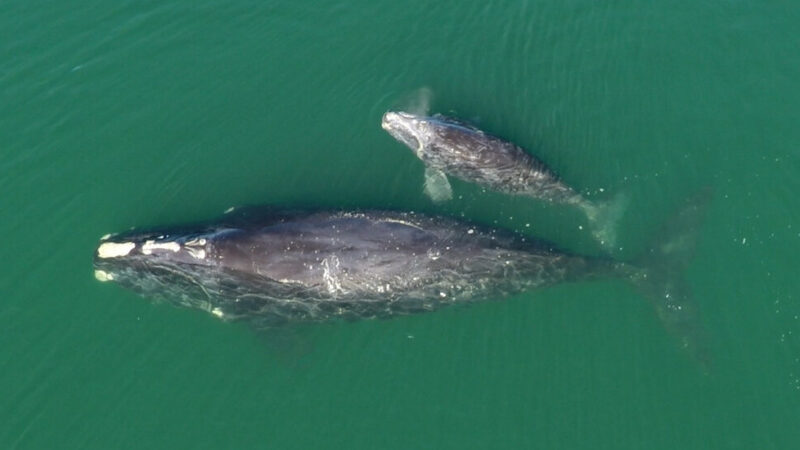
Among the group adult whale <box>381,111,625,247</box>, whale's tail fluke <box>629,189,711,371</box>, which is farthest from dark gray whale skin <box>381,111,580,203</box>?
whale's tail fluke <box>629,189,711,371</box>

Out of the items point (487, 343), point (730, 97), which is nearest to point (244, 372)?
point (487, 343)

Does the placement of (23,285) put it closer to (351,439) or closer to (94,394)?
(94,394)

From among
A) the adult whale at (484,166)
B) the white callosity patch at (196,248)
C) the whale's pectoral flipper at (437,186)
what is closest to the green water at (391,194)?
the whale's pectoral flipper at (437,186)

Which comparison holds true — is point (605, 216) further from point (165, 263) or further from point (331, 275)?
point (165, 263)

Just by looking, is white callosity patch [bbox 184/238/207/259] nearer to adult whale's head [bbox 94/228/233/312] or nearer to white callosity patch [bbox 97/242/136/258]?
adult whale's head [bbox 94/228/233/312]

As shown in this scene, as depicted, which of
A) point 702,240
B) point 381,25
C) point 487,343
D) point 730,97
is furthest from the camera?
point 381,25

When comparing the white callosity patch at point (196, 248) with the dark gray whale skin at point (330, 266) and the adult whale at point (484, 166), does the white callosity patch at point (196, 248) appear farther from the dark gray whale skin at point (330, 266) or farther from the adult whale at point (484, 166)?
the adult whale at point (484, 166)

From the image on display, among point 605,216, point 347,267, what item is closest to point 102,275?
point 347,267
